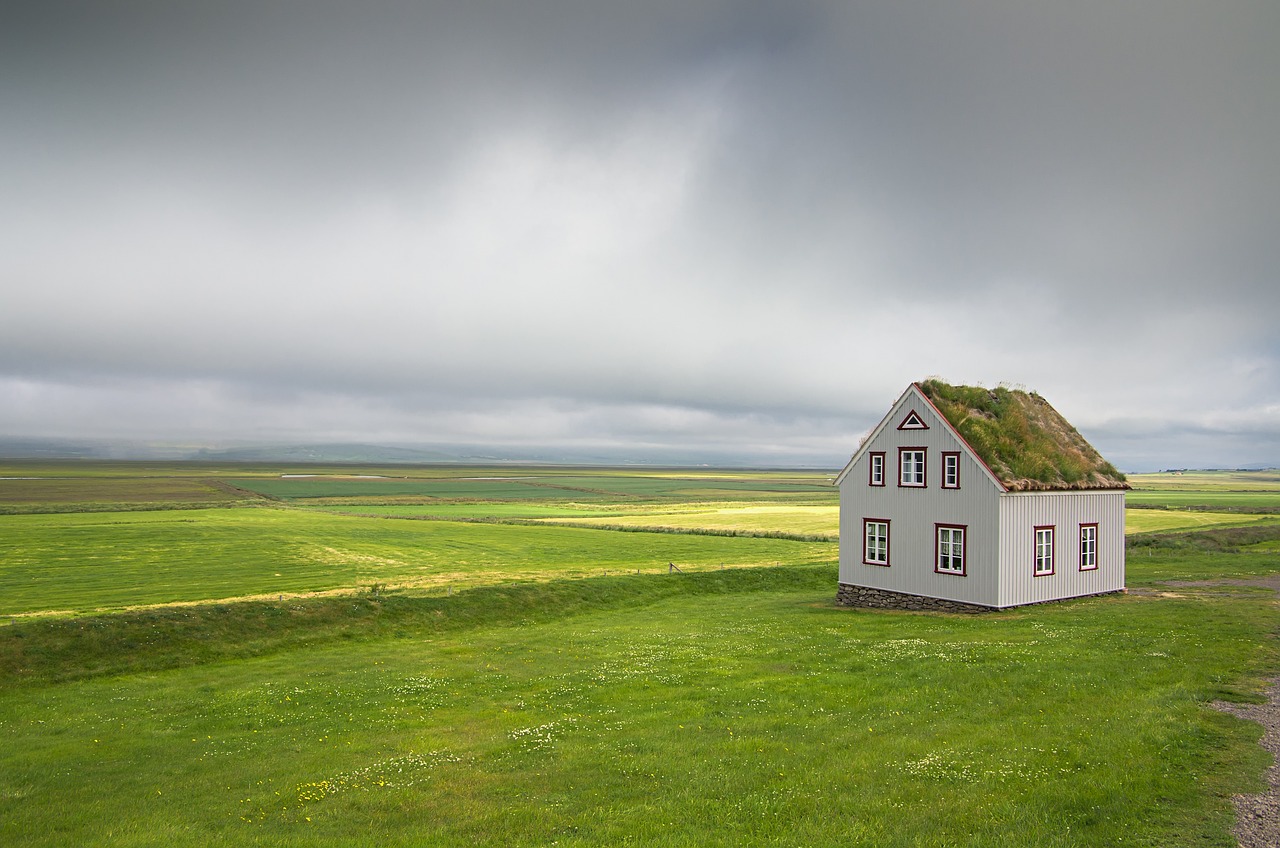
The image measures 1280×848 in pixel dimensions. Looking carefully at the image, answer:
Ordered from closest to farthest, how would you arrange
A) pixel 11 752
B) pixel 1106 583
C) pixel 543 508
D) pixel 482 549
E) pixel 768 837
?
1. pixel 768 837
2. pixel 11 752
3. pixel 1106 583
4. pixel 482 549
5. pixel 543 508

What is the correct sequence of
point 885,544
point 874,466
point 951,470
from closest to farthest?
point 951,470 → point 885,544 → point 874,466

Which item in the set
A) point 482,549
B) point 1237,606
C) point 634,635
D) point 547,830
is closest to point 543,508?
point 482,549

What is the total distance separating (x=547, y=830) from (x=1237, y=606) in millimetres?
35451

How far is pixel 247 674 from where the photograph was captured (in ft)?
96.4

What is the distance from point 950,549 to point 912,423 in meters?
7.33

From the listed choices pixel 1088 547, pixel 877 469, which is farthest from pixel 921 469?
pixel 1088 547

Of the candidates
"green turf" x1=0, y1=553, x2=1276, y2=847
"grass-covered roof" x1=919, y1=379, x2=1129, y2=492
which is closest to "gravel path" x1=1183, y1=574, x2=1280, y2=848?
"green turf" x1=0, y1=553, x2=1276, y2=847

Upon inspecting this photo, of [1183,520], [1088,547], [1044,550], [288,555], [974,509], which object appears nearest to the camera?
[974,509]

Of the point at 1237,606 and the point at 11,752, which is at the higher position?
the point at 1237,606

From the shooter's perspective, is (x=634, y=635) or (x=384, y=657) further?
(x=634, y=635)

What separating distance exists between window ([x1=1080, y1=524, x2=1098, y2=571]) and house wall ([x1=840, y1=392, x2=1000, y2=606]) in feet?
26.1

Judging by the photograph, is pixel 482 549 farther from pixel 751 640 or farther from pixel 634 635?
pixel 751 640

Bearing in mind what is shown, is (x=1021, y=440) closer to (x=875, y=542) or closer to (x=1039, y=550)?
(x=1039, y=550)

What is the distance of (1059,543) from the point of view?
40500 mm
